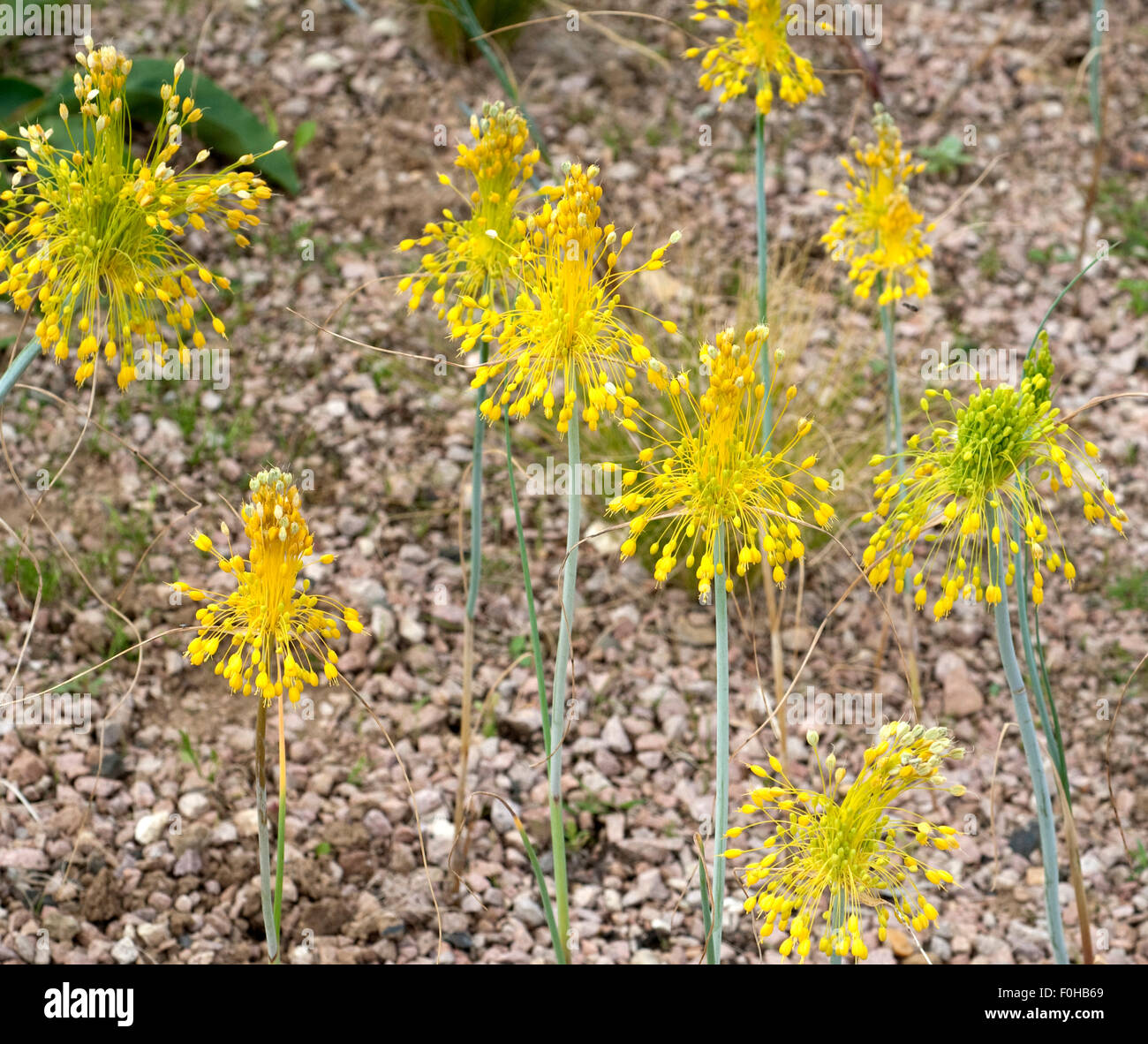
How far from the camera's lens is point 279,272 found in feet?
15.4

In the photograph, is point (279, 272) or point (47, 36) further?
point (47, 36)

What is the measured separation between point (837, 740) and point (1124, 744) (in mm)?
814

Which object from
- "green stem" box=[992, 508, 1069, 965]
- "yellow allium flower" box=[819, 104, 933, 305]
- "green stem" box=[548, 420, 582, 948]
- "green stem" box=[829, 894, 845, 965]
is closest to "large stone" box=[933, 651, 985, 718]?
"yellow allium flower" box=[819, 104, 933, 305]

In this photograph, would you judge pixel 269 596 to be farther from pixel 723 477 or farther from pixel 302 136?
pixel 302 136

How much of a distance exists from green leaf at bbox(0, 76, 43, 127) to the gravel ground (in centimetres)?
52

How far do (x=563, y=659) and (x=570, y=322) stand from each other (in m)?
0.60

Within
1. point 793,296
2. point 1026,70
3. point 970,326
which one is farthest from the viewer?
point 1026,70

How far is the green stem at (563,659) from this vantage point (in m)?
2.25

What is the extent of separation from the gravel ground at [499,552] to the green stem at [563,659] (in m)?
0.25

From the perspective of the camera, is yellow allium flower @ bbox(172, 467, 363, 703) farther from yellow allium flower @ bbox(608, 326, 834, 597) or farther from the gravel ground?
yellow allium flower @ bbox(608, 326, 834, 597)

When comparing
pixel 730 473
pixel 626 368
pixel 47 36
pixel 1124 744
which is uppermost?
pixel 47 36

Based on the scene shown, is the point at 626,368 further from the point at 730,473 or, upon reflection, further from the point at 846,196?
the point at 846,196

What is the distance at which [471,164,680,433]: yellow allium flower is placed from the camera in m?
2.14

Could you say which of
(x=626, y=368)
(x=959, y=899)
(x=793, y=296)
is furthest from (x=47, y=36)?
(x=959, y=899)
